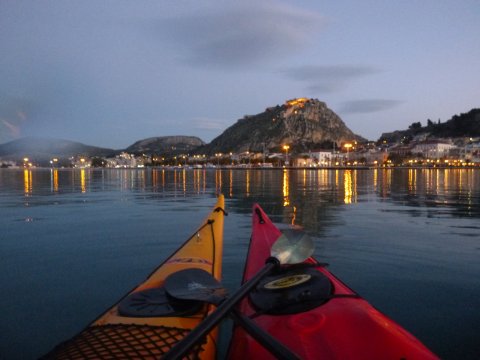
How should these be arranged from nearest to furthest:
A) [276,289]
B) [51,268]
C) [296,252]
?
[276,289], [296,252], [51,268]

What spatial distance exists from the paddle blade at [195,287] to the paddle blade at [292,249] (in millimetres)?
804

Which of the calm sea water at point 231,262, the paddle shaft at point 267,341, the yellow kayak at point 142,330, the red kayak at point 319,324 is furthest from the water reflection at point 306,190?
the paddle shaft at point 267,341

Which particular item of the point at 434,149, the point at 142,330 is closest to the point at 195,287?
the point at 142,330

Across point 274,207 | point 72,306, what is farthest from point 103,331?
point 274,207

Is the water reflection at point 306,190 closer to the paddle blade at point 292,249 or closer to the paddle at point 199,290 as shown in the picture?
the paddle blade at point 292,249

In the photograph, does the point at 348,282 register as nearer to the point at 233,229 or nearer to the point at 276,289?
the point at 276,289

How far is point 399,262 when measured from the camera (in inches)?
281

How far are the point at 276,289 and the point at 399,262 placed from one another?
4706 millimetres

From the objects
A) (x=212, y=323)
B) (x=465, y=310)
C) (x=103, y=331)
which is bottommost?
(x=465, y=310)

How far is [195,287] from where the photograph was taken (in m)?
3.45

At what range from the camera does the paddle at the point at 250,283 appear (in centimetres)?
207

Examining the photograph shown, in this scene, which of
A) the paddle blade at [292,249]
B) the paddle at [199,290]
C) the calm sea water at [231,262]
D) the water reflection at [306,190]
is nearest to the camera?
the paddle at [199,290]

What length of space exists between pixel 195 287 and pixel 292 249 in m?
1.23

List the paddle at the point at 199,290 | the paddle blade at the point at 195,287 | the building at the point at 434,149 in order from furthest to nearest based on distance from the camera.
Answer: the building at the point at 434,149 → the paddle blade at the point at 195,287 → the paddle at the point at 199,290
